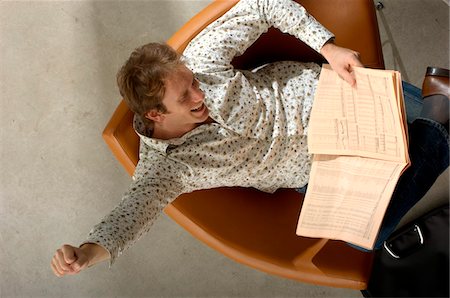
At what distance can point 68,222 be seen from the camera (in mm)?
1933

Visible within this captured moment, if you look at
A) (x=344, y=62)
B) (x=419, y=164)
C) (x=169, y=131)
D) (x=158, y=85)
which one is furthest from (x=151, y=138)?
(x=419, y=164)

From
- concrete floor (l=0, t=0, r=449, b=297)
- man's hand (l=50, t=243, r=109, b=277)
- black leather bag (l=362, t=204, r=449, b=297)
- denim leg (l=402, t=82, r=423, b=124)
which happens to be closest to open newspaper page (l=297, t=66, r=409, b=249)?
denim leg (l=402, t=82, r=423, b=124)

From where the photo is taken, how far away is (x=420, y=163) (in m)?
1.17

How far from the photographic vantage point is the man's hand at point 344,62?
45.4 inches

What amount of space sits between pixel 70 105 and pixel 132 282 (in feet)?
2.38

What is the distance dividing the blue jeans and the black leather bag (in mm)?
515

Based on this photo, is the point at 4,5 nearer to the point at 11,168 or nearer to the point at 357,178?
the point at 11,168

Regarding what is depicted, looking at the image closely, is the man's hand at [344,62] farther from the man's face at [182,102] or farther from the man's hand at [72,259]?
the man's hand at [72,259]

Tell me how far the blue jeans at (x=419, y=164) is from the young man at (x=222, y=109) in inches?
1.5

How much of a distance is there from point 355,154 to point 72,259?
615mm

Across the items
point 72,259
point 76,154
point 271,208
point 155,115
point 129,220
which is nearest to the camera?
point 72,259

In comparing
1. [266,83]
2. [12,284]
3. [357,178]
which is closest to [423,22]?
[266,83]

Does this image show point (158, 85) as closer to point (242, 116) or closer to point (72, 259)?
point (242, 116)

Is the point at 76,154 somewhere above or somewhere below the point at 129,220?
below
